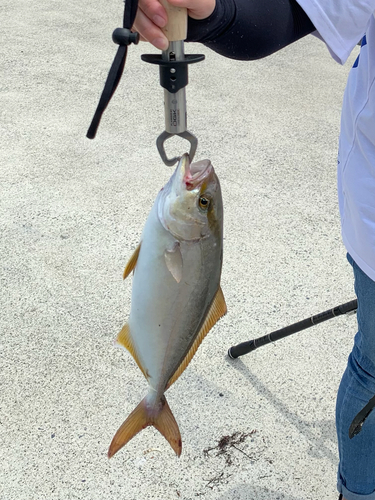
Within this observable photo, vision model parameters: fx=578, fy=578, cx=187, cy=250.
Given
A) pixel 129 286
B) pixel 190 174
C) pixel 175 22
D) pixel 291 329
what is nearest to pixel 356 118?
pixel 190 174

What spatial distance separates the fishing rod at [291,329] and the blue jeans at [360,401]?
0.39 metres

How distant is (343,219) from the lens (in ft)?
4.80

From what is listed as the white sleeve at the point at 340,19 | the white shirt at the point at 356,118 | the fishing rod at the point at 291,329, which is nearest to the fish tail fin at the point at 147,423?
the white shirt at the point at 356,118

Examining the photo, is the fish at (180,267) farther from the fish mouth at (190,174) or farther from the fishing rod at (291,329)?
the fishing rod at (291,329)

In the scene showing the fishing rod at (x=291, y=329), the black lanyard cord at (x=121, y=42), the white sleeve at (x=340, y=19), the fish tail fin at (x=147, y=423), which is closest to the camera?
the black lanyard cord at (x=121, y=42)

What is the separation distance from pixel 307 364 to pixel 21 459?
116 cm

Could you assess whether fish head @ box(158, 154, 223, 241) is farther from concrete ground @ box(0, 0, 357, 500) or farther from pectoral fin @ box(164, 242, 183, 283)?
concrete ground @ box(0, 0, 357, 500)

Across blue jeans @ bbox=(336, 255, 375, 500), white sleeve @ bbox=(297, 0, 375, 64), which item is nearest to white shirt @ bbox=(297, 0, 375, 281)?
white sleeve @ bbox=(297, 0, 375, 64)

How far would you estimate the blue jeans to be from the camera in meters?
1.45

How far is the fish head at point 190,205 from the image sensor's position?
1207mm

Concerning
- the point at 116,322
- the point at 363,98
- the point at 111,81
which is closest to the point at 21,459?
the point at 116,322

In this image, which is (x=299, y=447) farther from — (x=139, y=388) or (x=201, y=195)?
(x=201, y=195)

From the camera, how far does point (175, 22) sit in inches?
39.6

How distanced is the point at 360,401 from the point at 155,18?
1122 mm
